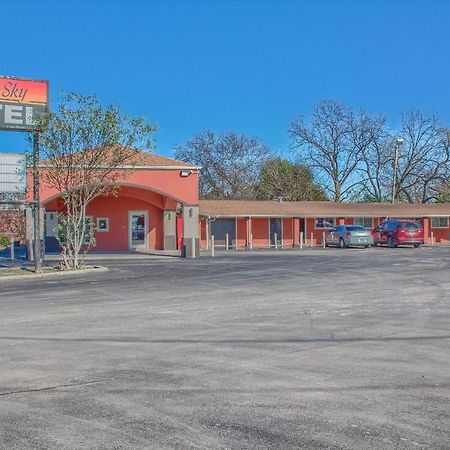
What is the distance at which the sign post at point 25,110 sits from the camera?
19719mm

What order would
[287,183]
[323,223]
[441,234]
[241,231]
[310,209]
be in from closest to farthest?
[241,231]
[310,209]
[323,223]
[441,234]
[287,183]

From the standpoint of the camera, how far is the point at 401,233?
1334 inches

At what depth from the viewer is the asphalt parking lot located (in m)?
4.49

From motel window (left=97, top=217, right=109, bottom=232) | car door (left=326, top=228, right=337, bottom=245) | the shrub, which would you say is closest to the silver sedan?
car door (left=326, top=228, right=337, bottom=245)

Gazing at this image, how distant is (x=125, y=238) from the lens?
32.6 metres

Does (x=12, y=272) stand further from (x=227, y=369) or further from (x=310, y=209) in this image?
(x=310, y=209)

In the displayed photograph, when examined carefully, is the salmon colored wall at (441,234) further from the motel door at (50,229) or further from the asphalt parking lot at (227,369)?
the asphalt parking lot at (227,369)

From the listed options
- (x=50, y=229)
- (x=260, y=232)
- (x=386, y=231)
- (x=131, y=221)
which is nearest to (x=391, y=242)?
(x=386, y=231)

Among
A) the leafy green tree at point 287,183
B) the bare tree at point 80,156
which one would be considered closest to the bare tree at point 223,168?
the leafy green tree at point 287,183

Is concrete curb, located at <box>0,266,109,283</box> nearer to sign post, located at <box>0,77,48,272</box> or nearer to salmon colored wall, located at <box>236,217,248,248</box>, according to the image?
sign post, located at <box>0,77,48,272</box>

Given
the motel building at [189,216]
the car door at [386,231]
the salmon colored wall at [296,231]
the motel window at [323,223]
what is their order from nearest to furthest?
1. the motel building at [189,216]
2. the car door at [386,231]
3. the salmon colored wall at [296,231]
4. the motel window at [323,223]

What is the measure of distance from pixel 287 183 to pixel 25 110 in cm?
3950

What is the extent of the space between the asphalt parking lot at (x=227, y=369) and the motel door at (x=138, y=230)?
1935 cm

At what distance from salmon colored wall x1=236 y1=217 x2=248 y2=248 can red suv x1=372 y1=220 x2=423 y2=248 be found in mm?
8792
